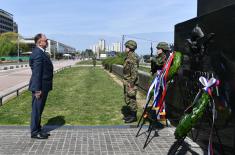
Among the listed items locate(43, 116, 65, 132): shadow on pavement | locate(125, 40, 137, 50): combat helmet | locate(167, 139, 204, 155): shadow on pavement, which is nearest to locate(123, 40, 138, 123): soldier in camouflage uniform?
locate(125, 40, 137, 50): combat helmet

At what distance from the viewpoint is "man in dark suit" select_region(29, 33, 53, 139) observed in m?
6.99

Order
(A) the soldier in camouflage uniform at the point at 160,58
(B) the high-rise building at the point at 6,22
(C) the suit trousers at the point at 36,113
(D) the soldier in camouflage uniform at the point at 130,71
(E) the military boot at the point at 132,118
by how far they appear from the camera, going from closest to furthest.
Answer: (C) the suit trousers at the point at 36,113 < (A) the soldier in camouflage uniform at the point at 160,58 < (D) the soldier in camouflage uniform at the point at 130,71 < (E) the military boot at the point at 132,118 < (B) the high-rise building at the point at 6,22

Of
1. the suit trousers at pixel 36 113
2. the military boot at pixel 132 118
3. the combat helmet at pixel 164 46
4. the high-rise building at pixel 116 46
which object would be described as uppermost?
the high-rise building at pixel 116 46

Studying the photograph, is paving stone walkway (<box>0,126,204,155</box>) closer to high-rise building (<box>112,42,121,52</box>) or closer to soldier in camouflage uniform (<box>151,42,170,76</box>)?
soldier in camouflage uniform (<box>151,42,170,76</box>)

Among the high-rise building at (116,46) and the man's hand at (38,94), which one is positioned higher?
the high-rise building at (116,46)

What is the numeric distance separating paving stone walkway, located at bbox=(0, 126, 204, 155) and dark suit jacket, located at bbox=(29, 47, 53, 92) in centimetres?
100

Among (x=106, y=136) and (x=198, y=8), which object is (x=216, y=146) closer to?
(x=106, y=136)

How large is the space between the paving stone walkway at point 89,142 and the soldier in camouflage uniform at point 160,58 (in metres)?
1.35

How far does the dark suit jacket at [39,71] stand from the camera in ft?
22.9

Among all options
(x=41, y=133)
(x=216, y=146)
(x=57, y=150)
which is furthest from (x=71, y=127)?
(x=216, y=146)

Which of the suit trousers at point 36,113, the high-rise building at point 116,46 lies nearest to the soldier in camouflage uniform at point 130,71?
the suit trousers at point 36,113

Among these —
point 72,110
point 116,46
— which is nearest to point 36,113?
point 72,110

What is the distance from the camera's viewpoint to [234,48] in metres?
4.97

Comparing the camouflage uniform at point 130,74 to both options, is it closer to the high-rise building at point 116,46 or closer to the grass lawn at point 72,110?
the grass lawn at point 72,110
